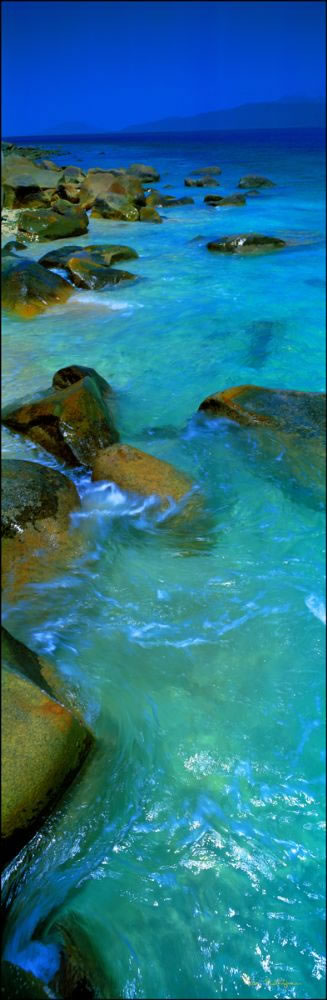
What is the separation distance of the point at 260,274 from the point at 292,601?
440 inches

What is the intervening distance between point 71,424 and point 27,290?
5.68 meters

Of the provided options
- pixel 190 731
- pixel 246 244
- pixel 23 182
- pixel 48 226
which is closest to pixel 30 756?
pixel 190 731

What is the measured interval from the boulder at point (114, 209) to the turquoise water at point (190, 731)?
16.3 metres

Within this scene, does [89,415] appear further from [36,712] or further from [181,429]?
[36,712]

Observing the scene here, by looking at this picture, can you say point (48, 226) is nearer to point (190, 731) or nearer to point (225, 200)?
point (225, 200)

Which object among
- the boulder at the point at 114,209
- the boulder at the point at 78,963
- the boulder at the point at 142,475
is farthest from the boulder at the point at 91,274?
the boulder at the point at 78,963

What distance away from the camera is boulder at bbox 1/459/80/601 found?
14.2ft

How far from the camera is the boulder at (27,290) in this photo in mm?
10340

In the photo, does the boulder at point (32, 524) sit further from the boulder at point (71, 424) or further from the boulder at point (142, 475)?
the boulder at point (71, 424)

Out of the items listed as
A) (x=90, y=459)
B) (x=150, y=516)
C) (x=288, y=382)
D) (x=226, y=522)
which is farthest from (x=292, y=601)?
(x=288, y=382)

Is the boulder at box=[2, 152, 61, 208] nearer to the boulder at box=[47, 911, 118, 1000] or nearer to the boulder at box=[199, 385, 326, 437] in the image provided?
the boulder at box=[199, 385, 326, 437]

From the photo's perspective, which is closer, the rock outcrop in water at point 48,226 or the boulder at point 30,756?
the boulder at point 30,756

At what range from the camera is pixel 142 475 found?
534 centimetres

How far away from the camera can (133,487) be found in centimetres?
526
